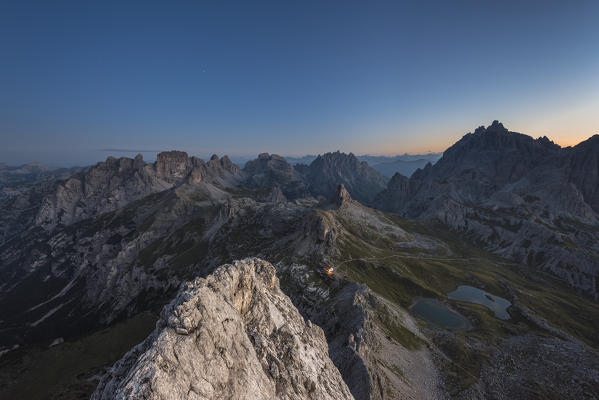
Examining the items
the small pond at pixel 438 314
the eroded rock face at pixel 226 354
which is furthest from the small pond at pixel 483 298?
the eroded rock face at pixel 226 354

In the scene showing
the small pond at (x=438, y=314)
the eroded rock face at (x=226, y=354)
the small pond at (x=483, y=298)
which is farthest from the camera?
the small pond at (x=483, y=298)

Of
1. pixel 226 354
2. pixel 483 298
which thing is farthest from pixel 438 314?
pixel 226 354

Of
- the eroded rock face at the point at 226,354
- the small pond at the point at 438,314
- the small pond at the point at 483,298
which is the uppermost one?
the eroded rock face at the point at 226,354

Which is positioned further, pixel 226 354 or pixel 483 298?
pixel 483 298

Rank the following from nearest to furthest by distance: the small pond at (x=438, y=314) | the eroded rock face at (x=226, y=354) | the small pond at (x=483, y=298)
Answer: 1. the eroded rock face at (x=226, y=354)
2. the small pond at (x=438, y=314)
3. the small pond at (x=483, y=298)

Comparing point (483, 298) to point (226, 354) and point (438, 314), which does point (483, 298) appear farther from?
point (226, 354)

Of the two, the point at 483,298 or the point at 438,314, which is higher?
the point at 438,314

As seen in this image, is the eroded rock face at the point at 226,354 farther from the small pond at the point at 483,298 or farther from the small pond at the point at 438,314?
the small pond at the point at 483,298
